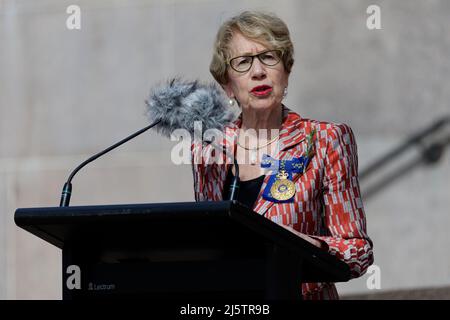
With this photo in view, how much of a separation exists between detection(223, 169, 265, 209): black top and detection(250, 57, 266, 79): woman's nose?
1.06ft

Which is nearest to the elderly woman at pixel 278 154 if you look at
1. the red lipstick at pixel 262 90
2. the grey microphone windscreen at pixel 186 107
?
the red lipstick at pixel 262 90

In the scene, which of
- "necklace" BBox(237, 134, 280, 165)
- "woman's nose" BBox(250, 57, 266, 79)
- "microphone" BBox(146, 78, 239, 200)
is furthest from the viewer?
"necklace" BBox(237, 134, 280, 165)

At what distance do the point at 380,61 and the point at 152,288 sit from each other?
173 inches

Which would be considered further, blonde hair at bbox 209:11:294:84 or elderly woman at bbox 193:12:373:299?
blonde hair at bbox 209:11:294:84

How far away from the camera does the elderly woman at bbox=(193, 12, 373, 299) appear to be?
3.53 metres

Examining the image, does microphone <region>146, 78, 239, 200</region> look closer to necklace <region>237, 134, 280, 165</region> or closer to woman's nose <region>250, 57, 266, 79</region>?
woman's nose <region>250, 57, 266, 79</region>

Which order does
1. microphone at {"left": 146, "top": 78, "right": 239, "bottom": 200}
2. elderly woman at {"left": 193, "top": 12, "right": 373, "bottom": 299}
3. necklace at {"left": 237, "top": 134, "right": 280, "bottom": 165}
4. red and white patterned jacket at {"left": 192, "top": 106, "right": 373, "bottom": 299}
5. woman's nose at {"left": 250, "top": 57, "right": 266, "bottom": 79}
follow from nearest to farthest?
microphone at {"left": 146, "top": 78, "right": 239, "bottom": 200}, red and white patterned jacket at {"left": 192, "top": 106, "right": 373, "bottom": 299}, elderly woman at {"left": 193, "top": 12, "right": 373, "bottom": 299}, woman's nose at {"left": 250, "top": 57, "right": 266, "bottom": 79}, necklace at {"left": 237, "top": 134, "right": 280, "bottom": 165}

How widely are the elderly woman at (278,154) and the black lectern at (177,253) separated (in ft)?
1.53

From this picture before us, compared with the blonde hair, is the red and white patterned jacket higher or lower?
lower

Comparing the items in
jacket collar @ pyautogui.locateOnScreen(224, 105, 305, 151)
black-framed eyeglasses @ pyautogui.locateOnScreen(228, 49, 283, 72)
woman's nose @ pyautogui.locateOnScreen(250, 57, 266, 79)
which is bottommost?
jacket collar @ pyautogui.locateOnScreen(224, 105, 305, 151)

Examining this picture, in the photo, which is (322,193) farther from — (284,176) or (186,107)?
(186,107)

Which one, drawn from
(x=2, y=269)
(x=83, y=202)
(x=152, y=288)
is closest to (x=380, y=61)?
(x=83, y=202)

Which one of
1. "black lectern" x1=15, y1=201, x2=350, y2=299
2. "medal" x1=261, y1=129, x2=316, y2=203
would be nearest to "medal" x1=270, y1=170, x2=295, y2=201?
"medal" x1=261, y1=129, x2=316, y2=203

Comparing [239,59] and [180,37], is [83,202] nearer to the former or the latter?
[180,37]
